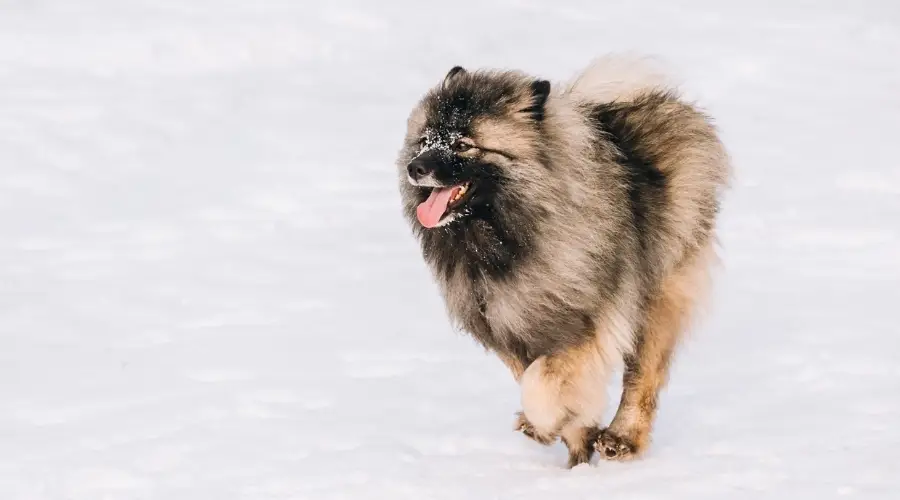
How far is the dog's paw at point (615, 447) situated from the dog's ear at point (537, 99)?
1318mm

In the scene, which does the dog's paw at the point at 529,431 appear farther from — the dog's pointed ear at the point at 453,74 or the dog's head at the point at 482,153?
the dog's pointed ear at the point at 453,74

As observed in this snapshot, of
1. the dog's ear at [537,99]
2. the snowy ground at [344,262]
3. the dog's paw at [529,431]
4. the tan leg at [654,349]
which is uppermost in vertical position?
the dog's ear at [537,99]

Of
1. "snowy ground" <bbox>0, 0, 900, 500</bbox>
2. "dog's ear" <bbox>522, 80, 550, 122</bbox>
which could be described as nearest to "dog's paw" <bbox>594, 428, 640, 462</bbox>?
"snowy ground" <bbox>0, 0, 900, 500</bbox>

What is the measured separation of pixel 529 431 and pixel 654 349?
0.64 meters

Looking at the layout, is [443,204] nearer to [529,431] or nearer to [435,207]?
[435,207]

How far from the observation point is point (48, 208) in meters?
8.08

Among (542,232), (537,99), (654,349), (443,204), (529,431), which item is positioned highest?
(537,99)

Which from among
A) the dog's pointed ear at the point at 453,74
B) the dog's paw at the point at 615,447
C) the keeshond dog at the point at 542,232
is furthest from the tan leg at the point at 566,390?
the dog's pointed ear at the point at 453,74

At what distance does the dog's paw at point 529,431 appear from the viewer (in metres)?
4.58

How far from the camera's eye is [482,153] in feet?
14.4

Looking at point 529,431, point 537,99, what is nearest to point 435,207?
point 537,99

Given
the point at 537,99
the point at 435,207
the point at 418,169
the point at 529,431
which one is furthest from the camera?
the point at 529,431

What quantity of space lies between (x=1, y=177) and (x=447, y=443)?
5091 millimetres

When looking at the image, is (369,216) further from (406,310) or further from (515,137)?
(515,137)
